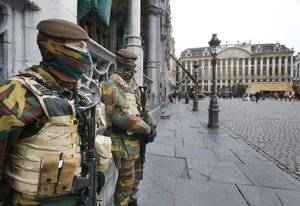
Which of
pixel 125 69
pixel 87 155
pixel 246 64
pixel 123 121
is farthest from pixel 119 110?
pixel 246 64

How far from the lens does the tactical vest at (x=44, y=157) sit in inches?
39.5

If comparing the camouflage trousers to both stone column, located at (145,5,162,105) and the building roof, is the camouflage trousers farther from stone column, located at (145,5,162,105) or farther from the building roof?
the building roof

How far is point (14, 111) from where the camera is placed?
3.06 feet

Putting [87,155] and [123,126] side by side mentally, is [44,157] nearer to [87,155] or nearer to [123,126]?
[87,155]

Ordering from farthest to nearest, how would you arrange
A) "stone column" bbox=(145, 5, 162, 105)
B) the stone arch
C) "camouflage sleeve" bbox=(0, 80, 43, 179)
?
the stone arch
"stone column" bbox=(145, 5, 162, 105)
"camouflage sleeve" bbox=(0, 80, 43, 179)

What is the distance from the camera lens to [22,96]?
3.20ft

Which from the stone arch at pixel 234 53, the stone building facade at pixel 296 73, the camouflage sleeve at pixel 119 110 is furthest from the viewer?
the stone arch at pixel 234 53

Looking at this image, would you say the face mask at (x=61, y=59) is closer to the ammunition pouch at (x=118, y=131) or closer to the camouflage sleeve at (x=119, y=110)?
the camouflage sleeve at (x=119, y=110)

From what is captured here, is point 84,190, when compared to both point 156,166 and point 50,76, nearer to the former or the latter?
point 50,76

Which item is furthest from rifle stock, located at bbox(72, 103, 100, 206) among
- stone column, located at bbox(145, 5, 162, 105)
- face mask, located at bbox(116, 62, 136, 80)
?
stone column, located at bbox(145, 5, 162, 105)

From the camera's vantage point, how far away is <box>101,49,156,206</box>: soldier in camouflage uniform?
203cm

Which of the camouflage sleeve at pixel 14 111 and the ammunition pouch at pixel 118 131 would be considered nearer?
the camouflage sleeve at pixel 14 111

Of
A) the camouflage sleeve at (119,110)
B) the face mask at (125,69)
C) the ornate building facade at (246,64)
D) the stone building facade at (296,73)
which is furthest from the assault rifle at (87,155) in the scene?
the stone building facade at (296,73)

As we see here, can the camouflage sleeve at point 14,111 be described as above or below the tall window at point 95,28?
below
